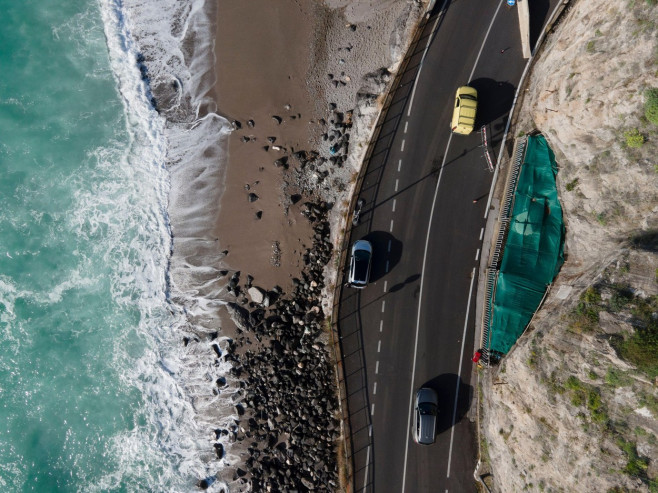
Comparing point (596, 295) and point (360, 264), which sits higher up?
point (596, 295)

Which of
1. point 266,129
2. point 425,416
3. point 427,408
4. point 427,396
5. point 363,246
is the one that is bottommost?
point 425,416

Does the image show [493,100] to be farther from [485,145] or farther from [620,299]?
[620,299]

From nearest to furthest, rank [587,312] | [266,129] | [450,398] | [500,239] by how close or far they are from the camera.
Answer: [587,312]
[500,239]
[450,398]
[266,129]

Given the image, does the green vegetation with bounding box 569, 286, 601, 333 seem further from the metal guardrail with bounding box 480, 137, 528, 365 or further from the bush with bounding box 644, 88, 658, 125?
the bush with bounding box 644, 88, 658, 125

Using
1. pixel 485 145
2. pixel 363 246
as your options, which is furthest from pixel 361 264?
pixel 485 145

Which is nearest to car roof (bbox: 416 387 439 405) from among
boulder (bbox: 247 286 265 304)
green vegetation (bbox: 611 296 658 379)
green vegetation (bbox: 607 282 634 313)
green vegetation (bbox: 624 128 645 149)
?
green vegetation (bbox: 611 296 658 379)

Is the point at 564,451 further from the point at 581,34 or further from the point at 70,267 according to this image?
the point at 70,267
